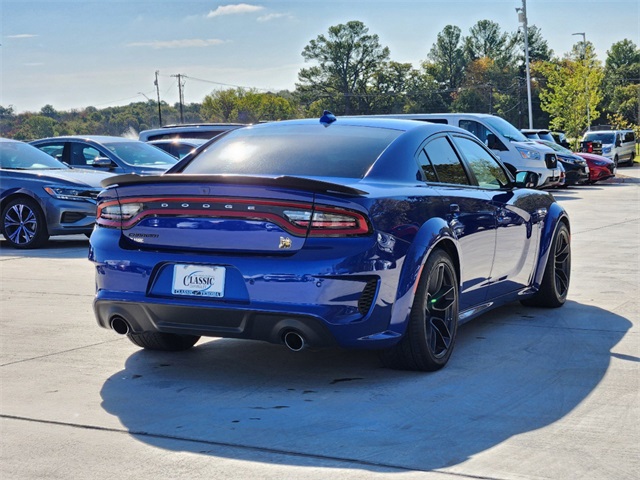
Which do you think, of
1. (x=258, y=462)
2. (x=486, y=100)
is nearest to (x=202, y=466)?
(x=258, y=462)

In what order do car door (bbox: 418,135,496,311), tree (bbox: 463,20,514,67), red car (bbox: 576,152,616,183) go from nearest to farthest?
car door (bbox: 418,135,496,311), red car (bbox: 576,152,616,183), tree (bbox: 463,20,514,67)

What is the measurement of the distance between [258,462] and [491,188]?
3.63 m

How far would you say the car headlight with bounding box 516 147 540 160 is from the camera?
954 inches

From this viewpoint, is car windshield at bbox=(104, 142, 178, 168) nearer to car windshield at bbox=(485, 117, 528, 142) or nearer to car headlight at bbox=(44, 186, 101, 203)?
car headlight at bbox=(44, 186, 101, 203)

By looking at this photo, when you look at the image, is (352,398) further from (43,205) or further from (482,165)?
(43,205)

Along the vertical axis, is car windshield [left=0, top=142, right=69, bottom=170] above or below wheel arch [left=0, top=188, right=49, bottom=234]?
above

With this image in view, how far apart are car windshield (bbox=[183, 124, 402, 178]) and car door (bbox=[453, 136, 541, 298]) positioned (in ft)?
3.17

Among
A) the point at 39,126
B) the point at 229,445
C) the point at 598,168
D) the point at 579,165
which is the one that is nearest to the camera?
the point at 229,445

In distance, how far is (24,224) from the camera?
1388cm

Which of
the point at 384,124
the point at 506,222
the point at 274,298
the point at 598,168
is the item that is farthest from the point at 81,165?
the point at 598,168

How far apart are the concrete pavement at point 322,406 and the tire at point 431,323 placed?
9cm

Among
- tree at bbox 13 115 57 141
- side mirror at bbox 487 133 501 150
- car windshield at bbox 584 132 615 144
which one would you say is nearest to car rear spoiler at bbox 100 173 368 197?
side mirror at bbox 487 133 501 150

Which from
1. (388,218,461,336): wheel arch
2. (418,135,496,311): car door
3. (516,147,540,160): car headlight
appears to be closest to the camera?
(388,218,461,336): wheel arch

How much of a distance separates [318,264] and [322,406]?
72 centimetres
